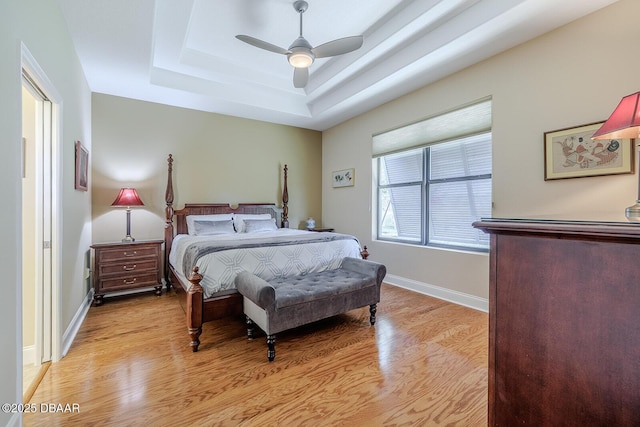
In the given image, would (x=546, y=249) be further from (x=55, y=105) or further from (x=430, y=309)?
(x=55, y=105)

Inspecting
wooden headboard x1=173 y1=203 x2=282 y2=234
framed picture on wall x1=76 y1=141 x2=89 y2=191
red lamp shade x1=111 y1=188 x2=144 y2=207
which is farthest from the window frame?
framed picture on wall x1=76 y1=141 x2=89 y2=191

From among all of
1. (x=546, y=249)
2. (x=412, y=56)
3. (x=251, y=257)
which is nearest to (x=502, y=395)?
(x=546, y=249)

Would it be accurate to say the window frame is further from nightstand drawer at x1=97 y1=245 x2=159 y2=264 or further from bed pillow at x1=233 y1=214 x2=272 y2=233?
nightstand drawer at x1=97 y1=245 x2=159 y2=264

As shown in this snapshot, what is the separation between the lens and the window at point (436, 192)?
134 inches

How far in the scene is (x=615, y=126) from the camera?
1483 mm

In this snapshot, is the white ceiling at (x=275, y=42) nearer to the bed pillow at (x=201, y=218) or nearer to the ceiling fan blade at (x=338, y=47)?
the ceiling fan blade at (x=338, y=47)

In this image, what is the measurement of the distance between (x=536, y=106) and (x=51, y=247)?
4.35 metres

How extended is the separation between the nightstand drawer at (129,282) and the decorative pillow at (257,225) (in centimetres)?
136

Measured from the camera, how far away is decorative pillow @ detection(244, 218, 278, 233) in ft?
14.1

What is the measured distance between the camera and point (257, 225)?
173 inches

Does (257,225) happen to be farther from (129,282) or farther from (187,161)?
(129,282)

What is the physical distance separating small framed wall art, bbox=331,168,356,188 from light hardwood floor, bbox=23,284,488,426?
8.92 ft

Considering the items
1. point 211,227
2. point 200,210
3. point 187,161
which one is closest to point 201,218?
point 211,227

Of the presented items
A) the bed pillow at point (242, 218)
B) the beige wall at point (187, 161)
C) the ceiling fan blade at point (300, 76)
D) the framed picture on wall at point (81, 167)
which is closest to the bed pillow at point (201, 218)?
the bed pillow at point (242, 218)
